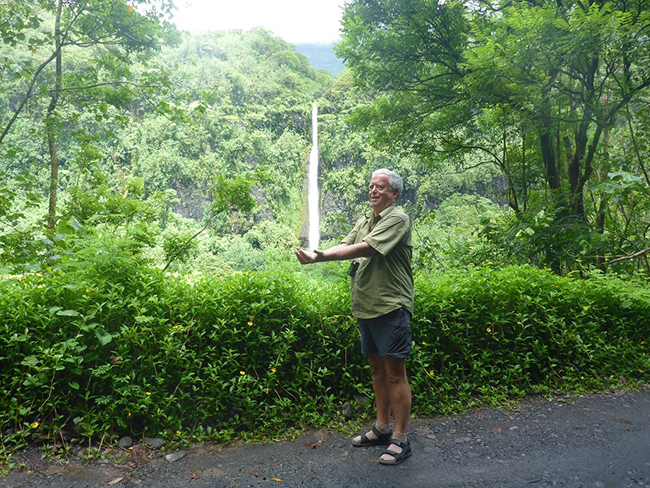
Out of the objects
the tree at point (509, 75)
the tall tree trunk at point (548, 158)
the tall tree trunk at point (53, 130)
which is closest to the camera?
the tree at point (509, 75)

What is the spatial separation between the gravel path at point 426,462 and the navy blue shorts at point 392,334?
2.32 feet

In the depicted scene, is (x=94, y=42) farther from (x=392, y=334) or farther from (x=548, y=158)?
(x=548, y=158)

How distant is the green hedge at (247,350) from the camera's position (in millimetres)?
2828

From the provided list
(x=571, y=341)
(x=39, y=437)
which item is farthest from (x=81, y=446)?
(x=571, y=341)

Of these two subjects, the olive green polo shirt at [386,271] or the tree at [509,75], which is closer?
the olive green polo shirt at [386,271]

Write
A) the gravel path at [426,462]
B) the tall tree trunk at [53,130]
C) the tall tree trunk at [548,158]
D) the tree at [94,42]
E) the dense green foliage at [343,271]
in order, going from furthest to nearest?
the tall tree trunk at [548,158]
the tree at [94,42]
the tall tree trunk at [53,130]
the dense green foliage at [343,271]
the gravel path at [426,462]

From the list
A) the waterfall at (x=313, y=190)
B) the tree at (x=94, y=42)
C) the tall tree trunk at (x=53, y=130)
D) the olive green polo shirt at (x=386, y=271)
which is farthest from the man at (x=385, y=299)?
the waterfall at (x=313, y=190)

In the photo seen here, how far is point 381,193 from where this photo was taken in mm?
2766

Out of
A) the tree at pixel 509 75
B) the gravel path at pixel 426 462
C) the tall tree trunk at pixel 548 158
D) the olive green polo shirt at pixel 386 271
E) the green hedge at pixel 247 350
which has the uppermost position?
the tree at pixel 509 75

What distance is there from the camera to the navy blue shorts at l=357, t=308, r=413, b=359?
2.60 m

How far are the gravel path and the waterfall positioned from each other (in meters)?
32.6

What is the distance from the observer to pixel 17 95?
35500mm

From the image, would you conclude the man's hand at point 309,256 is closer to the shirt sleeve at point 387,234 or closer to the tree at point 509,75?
the shirt sleeve at point 387,234

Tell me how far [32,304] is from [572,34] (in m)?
6.30
